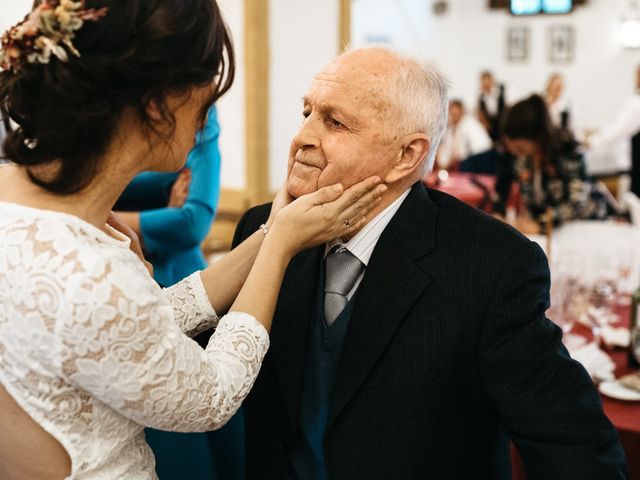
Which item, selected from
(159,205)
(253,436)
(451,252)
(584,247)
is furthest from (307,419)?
(584,247)

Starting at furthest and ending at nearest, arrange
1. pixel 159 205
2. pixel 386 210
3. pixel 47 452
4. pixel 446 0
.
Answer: pixel 446 0, pixel 159 205, pixel 386 210, pixel 47 452

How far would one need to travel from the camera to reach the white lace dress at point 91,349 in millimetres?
976

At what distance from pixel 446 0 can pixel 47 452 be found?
13.2 m

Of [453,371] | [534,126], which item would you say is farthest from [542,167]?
[453,371]

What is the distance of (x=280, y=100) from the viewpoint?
185 inches

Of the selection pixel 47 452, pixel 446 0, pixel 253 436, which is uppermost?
pixel 446 0

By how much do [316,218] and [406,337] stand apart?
0.99 ft

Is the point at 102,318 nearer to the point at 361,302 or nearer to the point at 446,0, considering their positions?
the point at 361,302

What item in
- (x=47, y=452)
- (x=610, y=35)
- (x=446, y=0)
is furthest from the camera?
(x=446, y=0)

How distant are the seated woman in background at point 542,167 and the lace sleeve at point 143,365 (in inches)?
120

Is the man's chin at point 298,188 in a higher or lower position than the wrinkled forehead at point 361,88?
lower

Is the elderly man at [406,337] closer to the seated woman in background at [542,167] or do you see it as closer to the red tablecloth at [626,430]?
the red tablecloth at [626,430]

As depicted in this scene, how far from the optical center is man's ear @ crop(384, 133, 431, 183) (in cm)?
148

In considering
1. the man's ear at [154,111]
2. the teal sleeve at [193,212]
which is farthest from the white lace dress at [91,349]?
the teal sleeve at [193,212]
